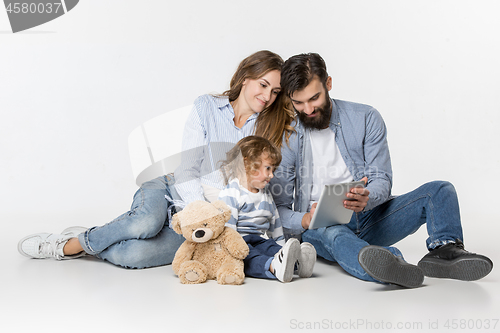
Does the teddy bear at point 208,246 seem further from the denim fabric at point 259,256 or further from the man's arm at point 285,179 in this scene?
the man's arm at point 285,179

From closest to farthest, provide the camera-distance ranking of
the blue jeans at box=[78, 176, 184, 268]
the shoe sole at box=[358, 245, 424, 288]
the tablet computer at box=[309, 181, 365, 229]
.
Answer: the shoe sole at box=[358, 245, 424, 288]
the tablet computer at box=[309, 181, 365, 229]
the blue jeans at box=[78, 176, 184, 268]

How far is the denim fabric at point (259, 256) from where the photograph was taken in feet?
6.66

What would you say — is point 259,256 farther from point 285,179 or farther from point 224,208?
point 285,179

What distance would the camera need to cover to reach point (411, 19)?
3.97 metres

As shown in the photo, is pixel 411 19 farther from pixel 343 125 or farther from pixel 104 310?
pixel 104 310

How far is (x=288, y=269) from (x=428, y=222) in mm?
649

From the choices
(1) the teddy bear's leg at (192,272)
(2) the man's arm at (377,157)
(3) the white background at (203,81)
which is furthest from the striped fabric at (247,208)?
(3) the white background at (203,81)

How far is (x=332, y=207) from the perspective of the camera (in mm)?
2094

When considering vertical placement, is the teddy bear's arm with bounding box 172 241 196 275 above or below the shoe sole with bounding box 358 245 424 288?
above

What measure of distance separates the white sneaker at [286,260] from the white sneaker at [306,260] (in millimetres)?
44

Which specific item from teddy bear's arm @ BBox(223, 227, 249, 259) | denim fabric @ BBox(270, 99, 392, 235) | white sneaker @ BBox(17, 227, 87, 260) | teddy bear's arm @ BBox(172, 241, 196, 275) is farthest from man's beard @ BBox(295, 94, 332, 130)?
white sneaker @ BBox(17, 227, 87, 260)

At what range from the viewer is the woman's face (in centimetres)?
239

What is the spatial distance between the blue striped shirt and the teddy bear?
0.20 metres

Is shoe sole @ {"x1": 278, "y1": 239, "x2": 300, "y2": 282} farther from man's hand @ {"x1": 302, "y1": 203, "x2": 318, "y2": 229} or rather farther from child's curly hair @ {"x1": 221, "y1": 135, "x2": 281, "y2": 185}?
child's curly hair @ {"x1": 221, "y1": 135, "x2": 281, "y2": 185}
